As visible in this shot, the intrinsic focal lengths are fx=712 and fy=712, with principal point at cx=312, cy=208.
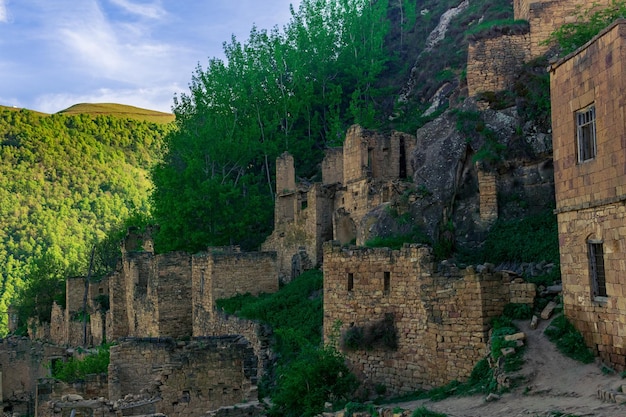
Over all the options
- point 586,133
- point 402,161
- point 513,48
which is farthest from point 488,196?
point 586,133

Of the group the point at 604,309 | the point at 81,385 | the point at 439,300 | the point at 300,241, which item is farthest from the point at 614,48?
the point at 300,241

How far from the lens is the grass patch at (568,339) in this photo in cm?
1257

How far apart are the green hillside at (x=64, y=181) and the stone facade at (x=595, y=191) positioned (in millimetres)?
66732

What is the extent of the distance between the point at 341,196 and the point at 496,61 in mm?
8264

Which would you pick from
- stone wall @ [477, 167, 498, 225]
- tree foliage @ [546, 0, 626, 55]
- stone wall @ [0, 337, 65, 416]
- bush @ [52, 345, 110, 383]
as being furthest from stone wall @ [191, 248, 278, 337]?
tree foliage @ [546, 0, 626, 55]

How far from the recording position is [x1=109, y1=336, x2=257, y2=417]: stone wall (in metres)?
16.8

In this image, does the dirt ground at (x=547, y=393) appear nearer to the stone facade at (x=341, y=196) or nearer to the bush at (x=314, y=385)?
the bush at (x=314, y=385)

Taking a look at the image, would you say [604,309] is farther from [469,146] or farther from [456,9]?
[456,9]

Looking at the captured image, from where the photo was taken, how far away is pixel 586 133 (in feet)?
43.4

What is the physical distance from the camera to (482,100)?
24.5 m

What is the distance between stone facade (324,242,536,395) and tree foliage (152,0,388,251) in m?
18.5

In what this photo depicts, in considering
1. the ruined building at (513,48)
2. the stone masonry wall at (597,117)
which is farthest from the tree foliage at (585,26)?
the stone masonry wall at (597,117)

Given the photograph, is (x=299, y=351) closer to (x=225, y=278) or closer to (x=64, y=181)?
(x=225, y=278)

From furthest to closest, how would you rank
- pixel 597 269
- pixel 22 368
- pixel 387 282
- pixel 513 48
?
pixel 22 368 < pixel 513 48 < pixel 387 282 < pixel 597 269
